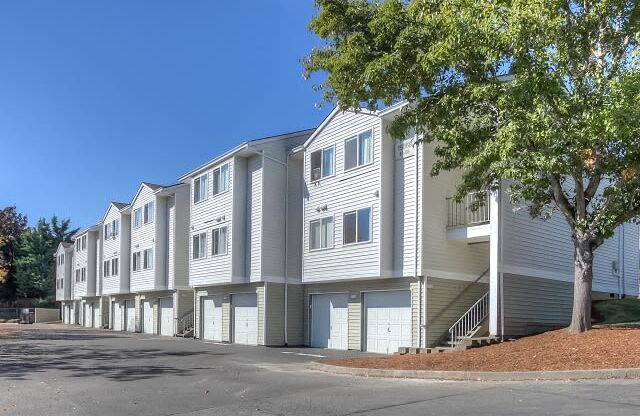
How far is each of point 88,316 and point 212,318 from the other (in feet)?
103

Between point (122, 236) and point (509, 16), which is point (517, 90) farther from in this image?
point (122, 236)

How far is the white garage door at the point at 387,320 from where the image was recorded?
2242 cm

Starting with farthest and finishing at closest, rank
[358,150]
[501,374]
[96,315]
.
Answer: [96,315]
[358,150]
[501,374]

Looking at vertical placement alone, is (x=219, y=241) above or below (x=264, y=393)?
above

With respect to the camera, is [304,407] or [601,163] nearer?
[304,407]

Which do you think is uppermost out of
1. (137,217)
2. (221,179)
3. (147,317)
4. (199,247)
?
(221,179)

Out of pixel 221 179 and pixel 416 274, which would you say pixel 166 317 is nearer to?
pixel 221 179

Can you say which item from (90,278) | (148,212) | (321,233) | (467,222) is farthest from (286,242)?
(90,278)

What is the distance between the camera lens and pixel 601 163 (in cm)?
1598

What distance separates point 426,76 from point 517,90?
2478 millimetres

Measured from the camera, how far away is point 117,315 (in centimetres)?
5066

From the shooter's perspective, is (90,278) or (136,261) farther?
(90,278)

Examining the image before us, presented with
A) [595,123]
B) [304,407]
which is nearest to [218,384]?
[304,407]

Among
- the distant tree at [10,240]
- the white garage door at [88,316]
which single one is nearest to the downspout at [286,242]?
the white garage door at [88,316]
